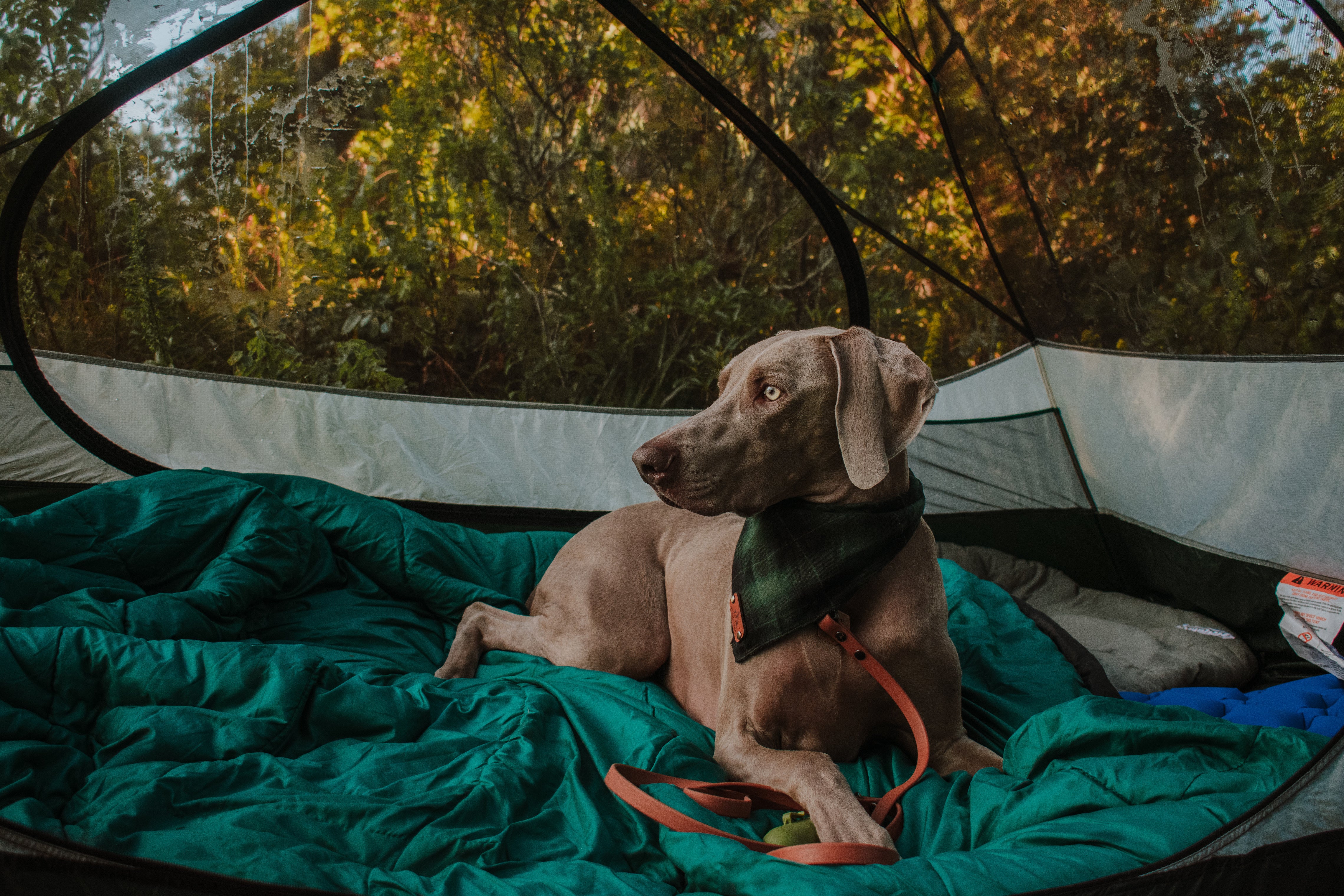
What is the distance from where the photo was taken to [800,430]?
5.25ft

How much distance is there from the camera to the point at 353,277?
3971mm

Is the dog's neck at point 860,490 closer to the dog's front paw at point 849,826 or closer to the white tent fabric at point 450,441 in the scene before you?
the dog's front paw at point 849,826

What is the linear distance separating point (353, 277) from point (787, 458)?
3.00 metres

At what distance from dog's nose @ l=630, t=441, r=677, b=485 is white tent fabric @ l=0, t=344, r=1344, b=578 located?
1618mm

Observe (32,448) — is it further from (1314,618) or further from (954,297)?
(954,297)

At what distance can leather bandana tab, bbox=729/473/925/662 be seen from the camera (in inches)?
62.1

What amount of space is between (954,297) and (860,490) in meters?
3.20

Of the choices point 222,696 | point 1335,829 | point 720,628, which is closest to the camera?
point 1335,829

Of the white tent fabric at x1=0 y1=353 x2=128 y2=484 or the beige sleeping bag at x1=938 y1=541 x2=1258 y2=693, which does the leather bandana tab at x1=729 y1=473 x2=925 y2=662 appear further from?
the white tent fabric at x1=0 y1=353 x2=128 y2=484

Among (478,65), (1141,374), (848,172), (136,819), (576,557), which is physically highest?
(478,65)

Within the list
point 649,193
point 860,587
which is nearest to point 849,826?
point 860,587

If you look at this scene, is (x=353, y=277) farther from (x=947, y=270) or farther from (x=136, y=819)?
(x=136, y=819)

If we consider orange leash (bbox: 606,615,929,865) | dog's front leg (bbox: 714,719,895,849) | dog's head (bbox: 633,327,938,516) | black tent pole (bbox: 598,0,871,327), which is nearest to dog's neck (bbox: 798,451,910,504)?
dog's head (bbox: 633,327,938,516)

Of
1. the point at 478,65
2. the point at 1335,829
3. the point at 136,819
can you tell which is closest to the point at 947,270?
the point at 478,65
